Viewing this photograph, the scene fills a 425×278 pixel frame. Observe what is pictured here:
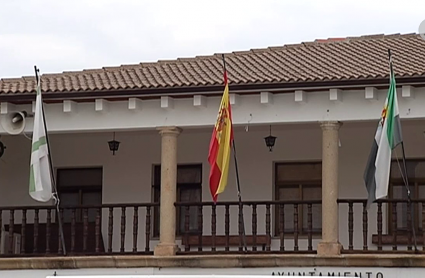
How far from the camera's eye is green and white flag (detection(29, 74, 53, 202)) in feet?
62.6

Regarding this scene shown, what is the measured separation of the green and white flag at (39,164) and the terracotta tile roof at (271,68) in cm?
54

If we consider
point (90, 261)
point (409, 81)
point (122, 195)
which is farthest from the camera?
point (122, 195)

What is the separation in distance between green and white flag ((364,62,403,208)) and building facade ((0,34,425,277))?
590 mm

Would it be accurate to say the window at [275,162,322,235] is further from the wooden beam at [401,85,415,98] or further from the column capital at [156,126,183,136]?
the wooden beam at [401,85,415,98]

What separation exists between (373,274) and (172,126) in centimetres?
388

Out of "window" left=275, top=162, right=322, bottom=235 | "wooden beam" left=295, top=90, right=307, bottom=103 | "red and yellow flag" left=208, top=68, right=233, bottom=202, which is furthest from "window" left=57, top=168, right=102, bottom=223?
"wooden beam" left=295, top=90, right=307, bottom=103

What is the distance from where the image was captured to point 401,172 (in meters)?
20.6

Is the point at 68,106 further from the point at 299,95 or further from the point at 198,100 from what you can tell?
the point at 299,95

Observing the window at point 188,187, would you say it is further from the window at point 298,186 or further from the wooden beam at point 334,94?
the wooden beam at point 334,94

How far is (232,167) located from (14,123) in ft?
13.2

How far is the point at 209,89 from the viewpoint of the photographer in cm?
1889

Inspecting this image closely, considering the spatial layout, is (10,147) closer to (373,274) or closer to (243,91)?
(243,91)

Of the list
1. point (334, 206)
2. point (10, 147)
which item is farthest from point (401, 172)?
point (10, 147)

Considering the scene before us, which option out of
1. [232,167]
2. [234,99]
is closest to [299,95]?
[234,99]
